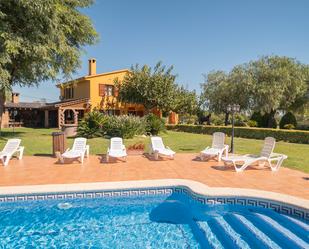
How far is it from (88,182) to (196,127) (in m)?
24.6

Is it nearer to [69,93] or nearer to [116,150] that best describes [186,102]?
[69,93]

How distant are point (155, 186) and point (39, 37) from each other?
1444cm

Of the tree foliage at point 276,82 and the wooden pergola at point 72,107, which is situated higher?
the tree foliage at point 276,82

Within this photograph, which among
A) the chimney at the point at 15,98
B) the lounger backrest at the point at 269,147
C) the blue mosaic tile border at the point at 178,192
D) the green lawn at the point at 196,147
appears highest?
the chimney at the point at 15,98

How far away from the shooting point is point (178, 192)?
7.93m

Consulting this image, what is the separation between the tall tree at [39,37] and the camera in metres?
17.0

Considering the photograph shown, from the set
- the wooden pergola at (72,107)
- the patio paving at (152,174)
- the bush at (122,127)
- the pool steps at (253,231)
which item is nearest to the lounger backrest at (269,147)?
the patio paving at (152,174)

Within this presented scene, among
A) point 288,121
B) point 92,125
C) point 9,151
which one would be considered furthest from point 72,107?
point 288,121

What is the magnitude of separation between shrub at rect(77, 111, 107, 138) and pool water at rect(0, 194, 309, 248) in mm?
14902

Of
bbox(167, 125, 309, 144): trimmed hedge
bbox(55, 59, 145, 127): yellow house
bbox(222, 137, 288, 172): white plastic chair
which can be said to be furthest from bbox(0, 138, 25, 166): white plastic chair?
bbox(55, 59, 145, 127): yellow house

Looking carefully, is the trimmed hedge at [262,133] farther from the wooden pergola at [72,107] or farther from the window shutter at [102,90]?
the wooden pergola at [72,107]

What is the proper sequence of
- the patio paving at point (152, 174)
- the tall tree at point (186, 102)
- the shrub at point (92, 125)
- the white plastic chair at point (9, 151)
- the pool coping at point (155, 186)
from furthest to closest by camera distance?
the tall tree at point (186, 102) < the shrub at point (92, 125) < the white plastic chair at point (9, 151) < the patio paving at point (152, 174) < the pool coping at point (155, 186)

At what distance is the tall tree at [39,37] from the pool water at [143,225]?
12.8 metres

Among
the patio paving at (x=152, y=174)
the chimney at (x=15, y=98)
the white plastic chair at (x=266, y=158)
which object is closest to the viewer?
the patio paving at (x=152, y=174)
